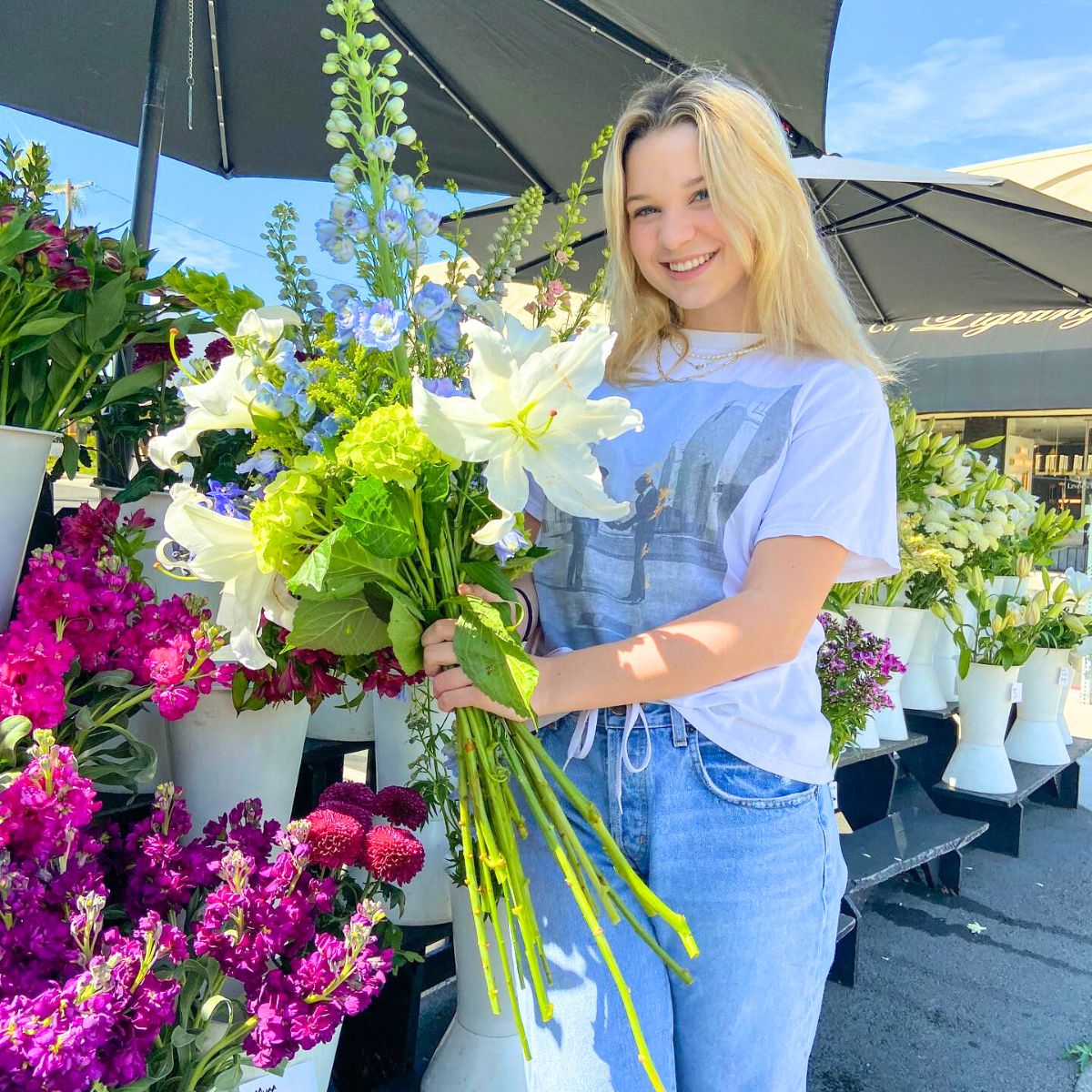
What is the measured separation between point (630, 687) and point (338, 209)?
569 mm

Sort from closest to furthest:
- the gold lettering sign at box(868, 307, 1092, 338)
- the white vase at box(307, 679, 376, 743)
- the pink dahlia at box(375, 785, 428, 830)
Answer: the pink dahlia at box(375, 785, 428, 830)
the white vase at box(307, 679, 376, 743)
the gold lettering sign at box(868, 307, 1092, 338)

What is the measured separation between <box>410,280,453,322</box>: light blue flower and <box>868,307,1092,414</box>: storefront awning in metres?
7.28

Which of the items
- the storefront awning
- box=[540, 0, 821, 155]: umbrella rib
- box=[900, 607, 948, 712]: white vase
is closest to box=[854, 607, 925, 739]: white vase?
box=[900, 607, 948, 712]: white vase

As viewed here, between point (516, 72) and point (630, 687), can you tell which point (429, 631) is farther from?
point (516, 72)

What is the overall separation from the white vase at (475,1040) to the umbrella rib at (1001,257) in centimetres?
341

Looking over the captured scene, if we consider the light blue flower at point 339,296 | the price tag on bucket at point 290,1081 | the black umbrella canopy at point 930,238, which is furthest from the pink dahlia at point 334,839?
the black umbrella canopy at point 930,238

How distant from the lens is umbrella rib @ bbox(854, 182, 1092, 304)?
12.6 feet

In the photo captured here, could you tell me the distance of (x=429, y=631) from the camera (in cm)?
88

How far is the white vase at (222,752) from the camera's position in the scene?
44.4 inches

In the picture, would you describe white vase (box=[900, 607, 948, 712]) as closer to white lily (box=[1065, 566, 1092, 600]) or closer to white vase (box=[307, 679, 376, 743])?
white lily (box=[1065, 566, 1092, 600])

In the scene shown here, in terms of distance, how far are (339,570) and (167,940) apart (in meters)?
0.38

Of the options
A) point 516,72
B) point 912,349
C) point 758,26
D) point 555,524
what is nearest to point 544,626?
point 555,524

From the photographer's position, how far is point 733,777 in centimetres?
102

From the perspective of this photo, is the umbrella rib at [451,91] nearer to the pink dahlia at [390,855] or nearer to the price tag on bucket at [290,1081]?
the pink dahlia at [390,855]
